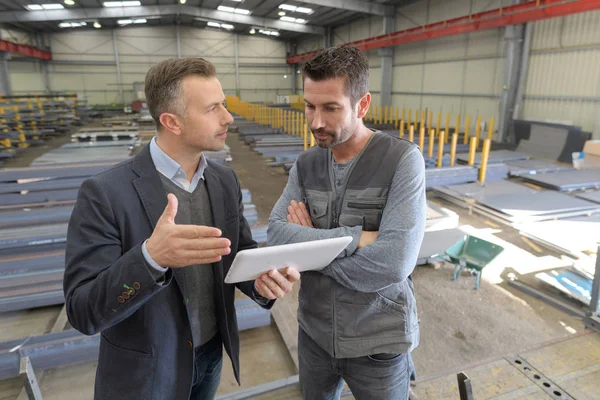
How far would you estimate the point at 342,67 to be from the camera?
5.24 ft

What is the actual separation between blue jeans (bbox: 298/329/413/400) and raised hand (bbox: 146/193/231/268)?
3.23 feet

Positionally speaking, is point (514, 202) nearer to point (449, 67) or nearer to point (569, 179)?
point (569, 179)

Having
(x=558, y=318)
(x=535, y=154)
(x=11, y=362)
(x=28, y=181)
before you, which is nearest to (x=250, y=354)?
(x=11, y=362)

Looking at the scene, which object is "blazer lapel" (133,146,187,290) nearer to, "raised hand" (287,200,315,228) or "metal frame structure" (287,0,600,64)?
"raised hand" (287,200,315,228)

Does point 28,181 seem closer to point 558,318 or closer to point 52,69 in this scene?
point 558,318

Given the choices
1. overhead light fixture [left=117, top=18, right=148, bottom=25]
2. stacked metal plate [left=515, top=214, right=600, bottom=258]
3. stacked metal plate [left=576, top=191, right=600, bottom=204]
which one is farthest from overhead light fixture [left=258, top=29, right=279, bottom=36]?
stacked metal plate [left=515, top=214, right=600, bottom=258]

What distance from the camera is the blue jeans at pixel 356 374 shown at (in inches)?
66.0

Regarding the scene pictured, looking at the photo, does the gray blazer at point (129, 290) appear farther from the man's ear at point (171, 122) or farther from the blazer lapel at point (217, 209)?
the man's ear at point (171, 122)

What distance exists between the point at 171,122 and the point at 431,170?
24.6 ft

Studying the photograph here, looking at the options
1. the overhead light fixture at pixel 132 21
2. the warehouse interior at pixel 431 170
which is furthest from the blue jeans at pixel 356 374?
the overhead light fixture at pixel 132 21

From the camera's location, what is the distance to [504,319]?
3.71m

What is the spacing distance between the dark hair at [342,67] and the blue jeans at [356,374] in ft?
3.92

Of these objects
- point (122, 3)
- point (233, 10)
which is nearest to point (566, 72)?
point (233, 10)

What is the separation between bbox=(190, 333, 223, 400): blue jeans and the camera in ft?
5.74
